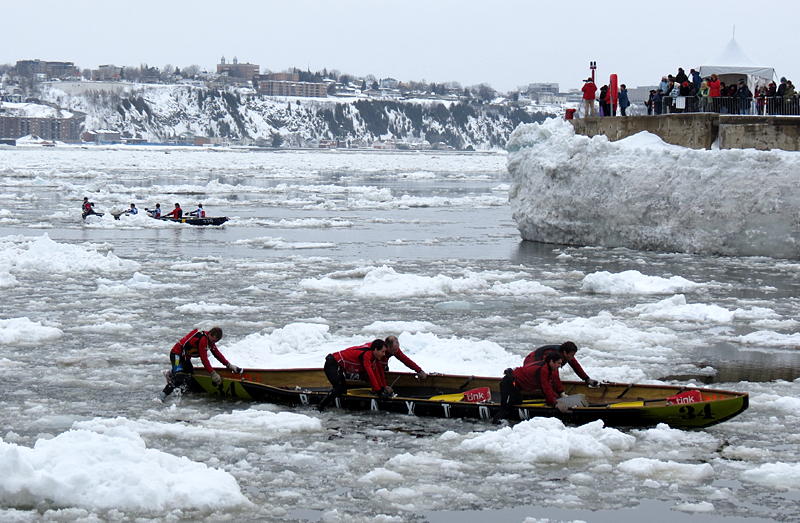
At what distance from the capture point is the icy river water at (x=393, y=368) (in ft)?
23.3

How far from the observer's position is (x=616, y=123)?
80.8 ft

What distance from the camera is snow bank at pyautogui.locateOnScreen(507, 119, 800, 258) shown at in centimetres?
2120

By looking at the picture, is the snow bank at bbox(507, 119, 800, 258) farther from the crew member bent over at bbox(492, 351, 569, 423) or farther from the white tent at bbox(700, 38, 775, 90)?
the crew member bent over at bbox(492, 351, 569, 423)

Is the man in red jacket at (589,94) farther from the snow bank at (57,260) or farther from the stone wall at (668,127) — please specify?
the snow bank at (57,260)

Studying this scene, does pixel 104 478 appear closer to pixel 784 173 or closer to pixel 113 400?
pixel 113 400

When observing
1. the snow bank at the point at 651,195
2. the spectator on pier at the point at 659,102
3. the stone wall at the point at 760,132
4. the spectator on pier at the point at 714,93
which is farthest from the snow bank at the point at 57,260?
the spectator on pier at the point at 714,93

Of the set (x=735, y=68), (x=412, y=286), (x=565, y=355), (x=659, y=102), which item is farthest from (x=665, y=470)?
(x=735, y=68)

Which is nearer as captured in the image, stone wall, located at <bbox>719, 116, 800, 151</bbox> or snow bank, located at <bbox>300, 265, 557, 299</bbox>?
snow bank, located at <bbox>300, 265, 557, 299</bbox>

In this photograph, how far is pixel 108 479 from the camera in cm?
708

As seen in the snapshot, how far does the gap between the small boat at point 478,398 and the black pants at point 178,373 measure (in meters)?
0.15

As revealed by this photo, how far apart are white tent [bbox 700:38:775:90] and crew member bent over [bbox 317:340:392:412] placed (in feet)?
62.6

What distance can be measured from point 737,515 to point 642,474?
0.97 meters

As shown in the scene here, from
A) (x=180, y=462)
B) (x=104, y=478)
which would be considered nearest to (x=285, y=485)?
(x=180, y=462)

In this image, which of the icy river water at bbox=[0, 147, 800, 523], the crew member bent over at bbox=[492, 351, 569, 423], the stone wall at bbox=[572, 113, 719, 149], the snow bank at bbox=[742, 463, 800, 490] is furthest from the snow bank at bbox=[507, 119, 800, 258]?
the snow bank at bbox=[742, 463, 800, 490]
